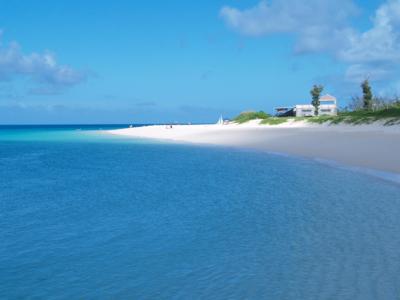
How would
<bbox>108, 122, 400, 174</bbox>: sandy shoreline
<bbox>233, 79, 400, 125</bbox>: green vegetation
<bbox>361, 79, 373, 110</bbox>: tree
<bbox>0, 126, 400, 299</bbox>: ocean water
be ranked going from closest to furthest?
1. <bbox>0, 126, 400, 299</bbox>: ocean water
2. <bbox>108, 122, 400, 174</bbox>: sandy shoreline
3. <bbox>233, 79, 400, 125</bbox>: green vegetation
4. <bbox>361, 79, 373, 110</bbox>: tree

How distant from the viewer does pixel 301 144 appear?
37.9 m

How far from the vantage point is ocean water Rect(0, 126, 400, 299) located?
681 centimetres

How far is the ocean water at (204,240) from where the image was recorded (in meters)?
6.81

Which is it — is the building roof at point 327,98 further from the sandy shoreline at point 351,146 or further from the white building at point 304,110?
the sandy shoreline at point 351,146

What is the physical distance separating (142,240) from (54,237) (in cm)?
194

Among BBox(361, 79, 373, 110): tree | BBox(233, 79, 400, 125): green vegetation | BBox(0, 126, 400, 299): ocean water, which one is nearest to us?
BBox(0, 126, 400, 299): ocean water

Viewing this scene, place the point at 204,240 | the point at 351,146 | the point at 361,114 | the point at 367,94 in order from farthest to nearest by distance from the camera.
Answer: the point at 367,94 → the point at 361,114 → the point at 351,146 → the point at 204,240

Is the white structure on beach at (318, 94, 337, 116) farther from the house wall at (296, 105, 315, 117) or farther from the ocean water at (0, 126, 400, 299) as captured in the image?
the ocean water at (0, 126, 400, 299)

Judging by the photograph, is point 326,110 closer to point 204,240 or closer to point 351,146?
point 351,146

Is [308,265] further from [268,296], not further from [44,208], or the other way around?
[44,208]

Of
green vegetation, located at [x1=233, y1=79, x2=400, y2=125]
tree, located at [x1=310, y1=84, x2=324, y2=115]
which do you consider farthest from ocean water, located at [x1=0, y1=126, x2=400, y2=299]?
tree, located at [x1=310, y1=84, x2=324, y2=115]

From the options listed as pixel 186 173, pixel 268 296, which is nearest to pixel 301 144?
pixel 186 173

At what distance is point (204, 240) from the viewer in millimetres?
9562

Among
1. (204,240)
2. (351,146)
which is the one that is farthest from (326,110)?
(204,240)
